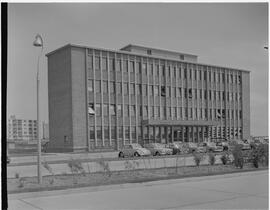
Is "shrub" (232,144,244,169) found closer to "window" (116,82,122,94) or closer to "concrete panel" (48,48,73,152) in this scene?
"concrete panel" (48,48,73,152)

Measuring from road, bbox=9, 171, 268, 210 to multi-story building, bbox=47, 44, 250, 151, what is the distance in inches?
399

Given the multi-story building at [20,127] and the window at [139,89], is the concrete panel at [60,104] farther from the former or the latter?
the multi-story building at [20,127]

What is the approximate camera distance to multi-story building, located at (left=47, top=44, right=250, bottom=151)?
21.8 meters

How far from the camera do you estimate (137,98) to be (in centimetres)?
2912

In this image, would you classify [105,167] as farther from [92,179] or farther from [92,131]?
[92,131]

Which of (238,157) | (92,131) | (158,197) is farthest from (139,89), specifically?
(158,197)

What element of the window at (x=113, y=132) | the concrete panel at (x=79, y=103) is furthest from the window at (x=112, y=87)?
the window at (x=113, y=132)

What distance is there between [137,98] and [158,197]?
21.9m

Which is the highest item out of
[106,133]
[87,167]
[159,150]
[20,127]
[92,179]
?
[20,127]

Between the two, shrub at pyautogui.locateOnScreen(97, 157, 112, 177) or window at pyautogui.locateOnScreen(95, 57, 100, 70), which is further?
window at pyautogui.locateOnScreen(95, 57, 100, 70)

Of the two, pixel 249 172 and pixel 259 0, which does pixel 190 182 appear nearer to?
pixel 249 172

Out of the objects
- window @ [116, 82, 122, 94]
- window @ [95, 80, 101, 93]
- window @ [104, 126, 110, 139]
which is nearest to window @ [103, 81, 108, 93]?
window @ [95, 80, 101, 93]

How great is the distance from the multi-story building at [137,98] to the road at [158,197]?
1014cm

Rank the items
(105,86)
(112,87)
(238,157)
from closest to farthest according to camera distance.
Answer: (238,157)
(105,86)
(112,87)
